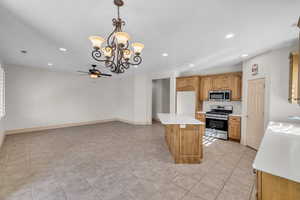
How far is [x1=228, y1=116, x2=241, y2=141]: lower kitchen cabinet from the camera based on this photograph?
13.1 ft

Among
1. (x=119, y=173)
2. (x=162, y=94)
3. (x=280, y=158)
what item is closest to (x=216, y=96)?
(x=162, y=94)

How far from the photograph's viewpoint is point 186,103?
5.53 m

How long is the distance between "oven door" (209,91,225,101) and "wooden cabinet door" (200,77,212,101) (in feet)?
0.56

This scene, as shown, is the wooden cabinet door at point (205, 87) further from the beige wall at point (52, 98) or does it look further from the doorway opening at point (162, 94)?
the beige wall at point (52, 98)

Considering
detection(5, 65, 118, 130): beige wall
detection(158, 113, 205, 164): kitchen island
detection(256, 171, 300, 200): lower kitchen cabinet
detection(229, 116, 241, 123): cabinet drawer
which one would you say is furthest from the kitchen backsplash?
detection(5, 65, 118, 130): beige wall

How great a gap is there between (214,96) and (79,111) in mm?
6538

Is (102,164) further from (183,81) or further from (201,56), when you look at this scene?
(183,81)

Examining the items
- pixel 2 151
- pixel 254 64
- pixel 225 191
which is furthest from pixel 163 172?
pixel 2 151

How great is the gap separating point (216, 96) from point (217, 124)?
1.05m

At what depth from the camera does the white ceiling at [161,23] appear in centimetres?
160

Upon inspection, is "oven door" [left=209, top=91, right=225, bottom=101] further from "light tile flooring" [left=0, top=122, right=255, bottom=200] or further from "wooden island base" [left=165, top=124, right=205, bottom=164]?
"wooden island base" [left=165, top=124, right=205, bottom=164]

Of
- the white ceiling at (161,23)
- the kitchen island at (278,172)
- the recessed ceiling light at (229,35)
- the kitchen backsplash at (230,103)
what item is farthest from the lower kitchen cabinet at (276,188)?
the kitchen backsplash at (230,103)

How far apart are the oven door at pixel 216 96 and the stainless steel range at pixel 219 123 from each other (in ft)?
1.53

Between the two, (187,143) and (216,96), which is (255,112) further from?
(187,143)
